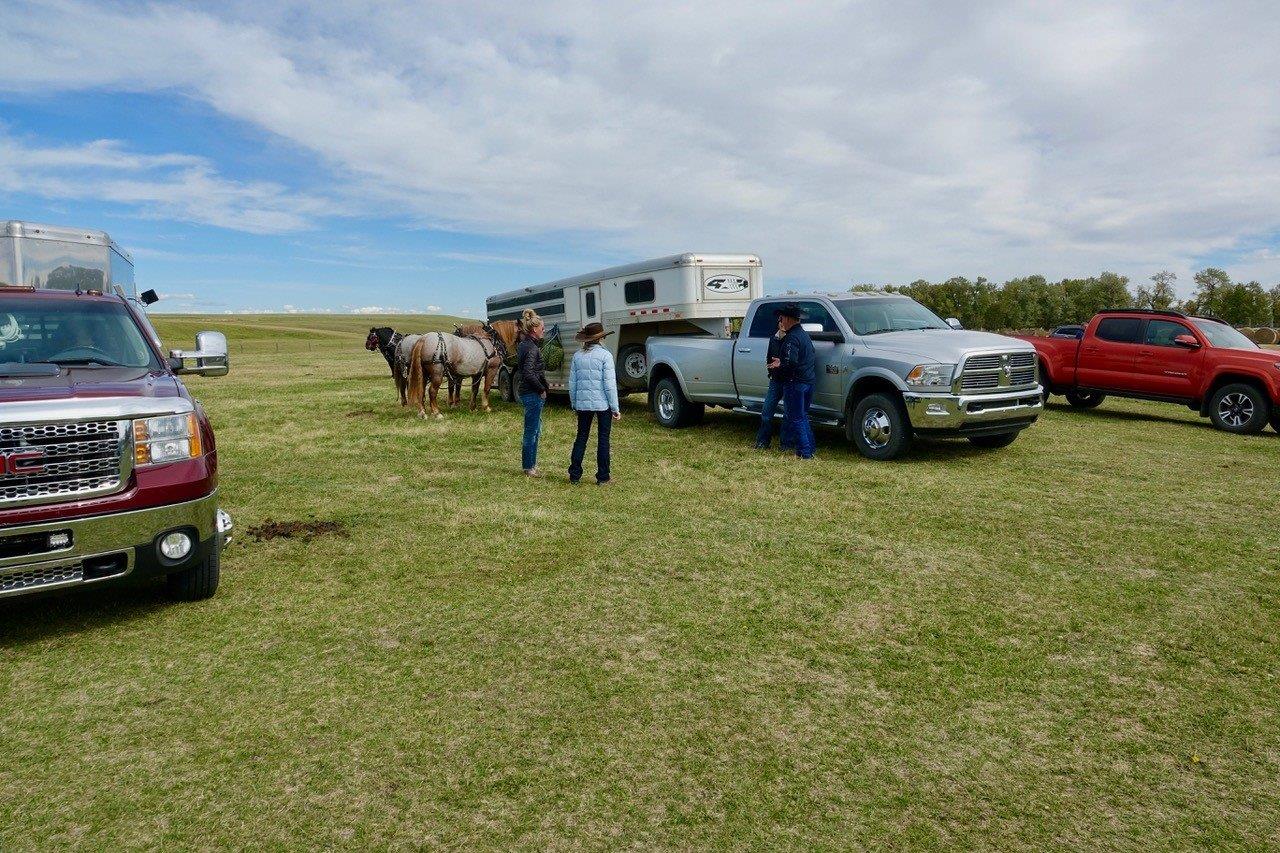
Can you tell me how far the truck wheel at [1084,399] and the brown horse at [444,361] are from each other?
1141 cm

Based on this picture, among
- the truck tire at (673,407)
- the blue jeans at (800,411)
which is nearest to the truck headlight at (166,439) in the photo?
the blue jeans at (800,411)

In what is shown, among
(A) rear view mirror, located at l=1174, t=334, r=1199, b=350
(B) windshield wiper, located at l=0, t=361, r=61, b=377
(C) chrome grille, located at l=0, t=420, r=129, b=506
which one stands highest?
(A) rear view mirror, located at l=1174, t=334, r=1199, b=350

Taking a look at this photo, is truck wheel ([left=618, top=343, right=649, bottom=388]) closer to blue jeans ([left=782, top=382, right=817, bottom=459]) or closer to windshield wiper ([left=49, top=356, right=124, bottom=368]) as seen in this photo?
blue jeans ([left=782, top=382, right=817, bottom=459])

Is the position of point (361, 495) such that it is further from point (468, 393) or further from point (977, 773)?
point (468, 393)

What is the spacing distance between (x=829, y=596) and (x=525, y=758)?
8.23 feet

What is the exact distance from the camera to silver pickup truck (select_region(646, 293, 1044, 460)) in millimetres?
8992

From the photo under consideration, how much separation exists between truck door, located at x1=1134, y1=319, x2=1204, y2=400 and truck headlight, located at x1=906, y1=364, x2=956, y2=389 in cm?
662

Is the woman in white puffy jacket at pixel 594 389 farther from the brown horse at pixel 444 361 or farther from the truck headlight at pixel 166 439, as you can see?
the brown horse at pixel 444 361

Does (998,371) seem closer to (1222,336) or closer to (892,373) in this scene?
(892,373)

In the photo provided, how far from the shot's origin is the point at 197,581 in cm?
498

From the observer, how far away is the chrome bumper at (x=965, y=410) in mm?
8914

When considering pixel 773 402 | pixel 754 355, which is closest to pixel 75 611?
pixel 773 402

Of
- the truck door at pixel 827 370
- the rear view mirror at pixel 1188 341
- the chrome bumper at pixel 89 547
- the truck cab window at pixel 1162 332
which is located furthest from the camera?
the truck cab window at pixel 1162 332

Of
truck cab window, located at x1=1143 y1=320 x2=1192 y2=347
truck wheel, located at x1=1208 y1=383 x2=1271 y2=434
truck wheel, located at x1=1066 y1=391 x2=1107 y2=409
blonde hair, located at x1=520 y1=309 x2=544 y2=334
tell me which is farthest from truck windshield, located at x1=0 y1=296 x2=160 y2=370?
truck wheel, located at x1=1066 y1=391 x2=1107 y2=409
